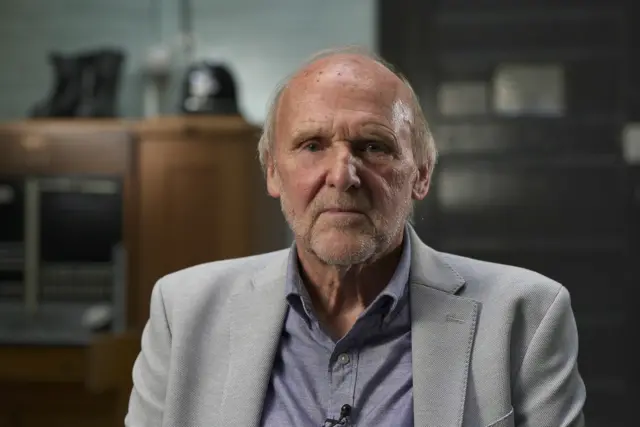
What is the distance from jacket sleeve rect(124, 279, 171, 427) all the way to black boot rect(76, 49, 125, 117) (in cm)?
221

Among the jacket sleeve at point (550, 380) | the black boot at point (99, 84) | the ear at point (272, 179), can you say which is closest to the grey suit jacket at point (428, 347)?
the jacket sleeve at point (550, 380)

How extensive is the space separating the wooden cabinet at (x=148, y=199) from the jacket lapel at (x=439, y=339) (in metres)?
2.00

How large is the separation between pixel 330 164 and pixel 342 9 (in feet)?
8.49

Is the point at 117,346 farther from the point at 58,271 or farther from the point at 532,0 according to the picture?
the point at 532,0

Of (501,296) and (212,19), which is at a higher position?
(212,19)

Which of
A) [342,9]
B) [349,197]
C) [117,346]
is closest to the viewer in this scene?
[349,197]

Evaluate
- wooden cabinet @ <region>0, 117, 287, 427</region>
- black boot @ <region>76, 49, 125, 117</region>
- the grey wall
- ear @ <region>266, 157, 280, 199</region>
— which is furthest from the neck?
the grey wall

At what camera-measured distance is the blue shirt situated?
123cm

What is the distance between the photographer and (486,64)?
3795 millimetres

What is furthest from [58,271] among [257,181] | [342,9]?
[342,9]

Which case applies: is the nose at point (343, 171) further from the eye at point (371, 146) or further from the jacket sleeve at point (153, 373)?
the jacket sleeve at point (153, 373)

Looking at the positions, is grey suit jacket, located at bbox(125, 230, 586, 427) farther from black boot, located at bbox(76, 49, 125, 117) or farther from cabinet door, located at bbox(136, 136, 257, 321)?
black boot, located at bbox(76, 49, 125, 117)

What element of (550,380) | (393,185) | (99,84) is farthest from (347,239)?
(99,84)

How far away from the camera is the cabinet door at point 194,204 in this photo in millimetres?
3320
